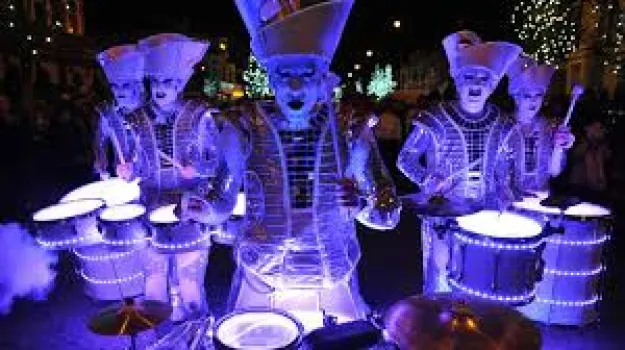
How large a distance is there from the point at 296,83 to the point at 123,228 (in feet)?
8.02

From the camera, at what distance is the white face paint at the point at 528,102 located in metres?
5.35

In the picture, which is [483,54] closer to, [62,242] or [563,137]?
[563,137]

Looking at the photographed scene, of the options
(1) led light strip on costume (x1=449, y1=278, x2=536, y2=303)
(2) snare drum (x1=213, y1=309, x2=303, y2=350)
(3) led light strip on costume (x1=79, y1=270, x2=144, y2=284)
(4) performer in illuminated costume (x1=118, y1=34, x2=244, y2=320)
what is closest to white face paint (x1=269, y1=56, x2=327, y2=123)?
(2) snare drum (x1=213, y1=309, x2=303, y2=350)

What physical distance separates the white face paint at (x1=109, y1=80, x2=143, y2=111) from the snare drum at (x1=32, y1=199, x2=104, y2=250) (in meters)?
0.95

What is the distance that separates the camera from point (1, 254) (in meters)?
6.65

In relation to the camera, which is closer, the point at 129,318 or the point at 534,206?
the point at 129,318

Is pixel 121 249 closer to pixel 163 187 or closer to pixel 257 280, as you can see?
pixel 163 187

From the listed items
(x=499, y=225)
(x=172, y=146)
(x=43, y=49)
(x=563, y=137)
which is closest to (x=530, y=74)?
(x=563, y=137)

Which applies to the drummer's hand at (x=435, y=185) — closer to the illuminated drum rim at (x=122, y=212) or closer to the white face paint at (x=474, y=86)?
the white face paint at (x=474, y=86)

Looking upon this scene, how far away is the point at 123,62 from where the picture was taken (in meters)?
4.75

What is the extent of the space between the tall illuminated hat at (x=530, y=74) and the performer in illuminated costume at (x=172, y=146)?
9.49ft

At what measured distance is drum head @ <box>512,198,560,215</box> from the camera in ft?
14.0

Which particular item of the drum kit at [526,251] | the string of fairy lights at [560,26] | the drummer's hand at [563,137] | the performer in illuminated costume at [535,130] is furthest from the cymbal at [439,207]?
the string of fairy lights at [560,26]

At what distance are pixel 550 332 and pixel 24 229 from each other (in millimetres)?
6510
